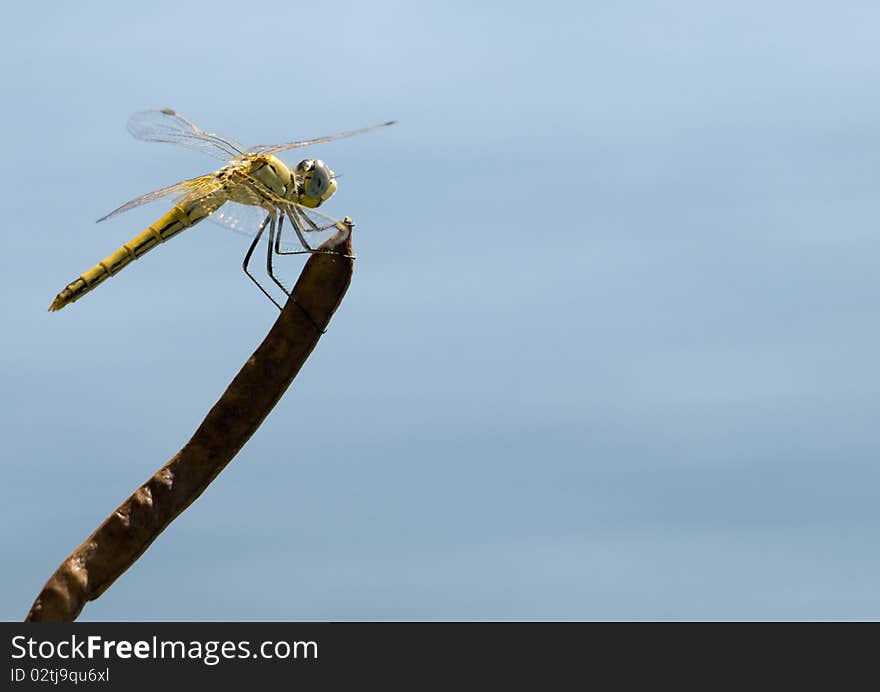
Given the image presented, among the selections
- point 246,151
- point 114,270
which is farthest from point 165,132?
point 114,270

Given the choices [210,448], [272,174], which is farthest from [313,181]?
[210,448]

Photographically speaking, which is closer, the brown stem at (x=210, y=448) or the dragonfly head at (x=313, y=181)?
the brown stem at (x=210, y=448)

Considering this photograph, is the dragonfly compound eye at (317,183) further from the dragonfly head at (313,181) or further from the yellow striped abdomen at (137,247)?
the yellow striped abdomen at (137,247)

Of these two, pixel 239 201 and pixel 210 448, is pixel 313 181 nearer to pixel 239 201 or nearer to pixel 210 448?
pixel 239 201
